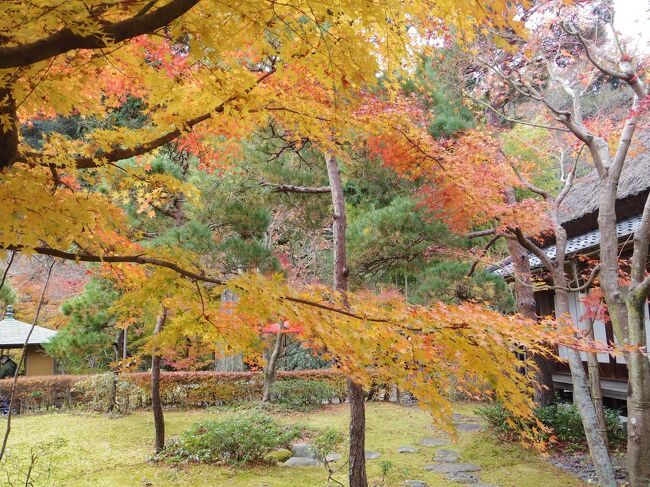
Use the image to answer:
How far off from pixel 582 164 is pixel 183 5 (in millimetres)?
19044

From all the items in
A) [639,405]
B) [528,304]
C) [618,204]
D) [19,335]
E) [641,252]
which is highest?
[618,204]

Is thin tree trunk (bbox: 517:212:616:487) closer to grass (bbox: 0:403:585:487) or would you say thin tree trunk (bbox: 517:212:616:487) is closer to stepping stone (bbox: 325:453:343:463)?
grass (bbox: 0:403:585:487)

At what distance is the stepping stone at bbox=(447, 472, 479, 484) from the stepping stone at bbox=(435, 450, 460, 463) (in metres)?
0.73

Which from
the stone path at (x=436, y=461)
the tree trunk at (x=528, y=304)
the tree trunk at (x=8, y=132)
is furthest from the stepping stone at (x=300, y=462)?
the tree trunk at (x=8, y=132)

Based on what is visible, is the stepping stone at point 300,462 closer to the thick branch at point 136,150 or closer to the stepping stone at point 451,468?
the stepping stone at point 451,468

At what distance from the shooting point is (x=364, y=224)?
8.08m

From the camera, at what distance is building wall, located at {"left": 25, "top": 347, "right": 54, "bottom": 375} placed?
Result: 635 inches

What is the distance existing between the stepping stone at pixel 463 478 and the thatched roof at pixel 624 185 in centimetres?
486

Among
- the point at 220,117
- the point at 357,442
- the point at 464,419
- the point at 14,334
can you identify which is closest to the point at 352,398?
the point at 357,442

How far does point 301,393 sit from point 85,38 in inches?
497

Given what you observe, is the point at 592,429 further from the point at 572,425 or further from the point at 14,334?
the point at 14,334

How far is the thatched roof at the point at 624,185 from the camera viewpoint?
8.20m

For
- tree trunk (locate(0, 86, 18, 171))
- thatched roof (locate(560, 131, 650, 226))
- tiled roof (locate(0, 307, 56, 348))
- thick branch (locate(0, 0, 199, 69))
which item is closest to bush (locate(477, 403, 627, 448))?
thatched roof (locate(560, 131, 650, 226))

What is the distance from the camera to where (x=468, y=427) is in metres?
9.48
